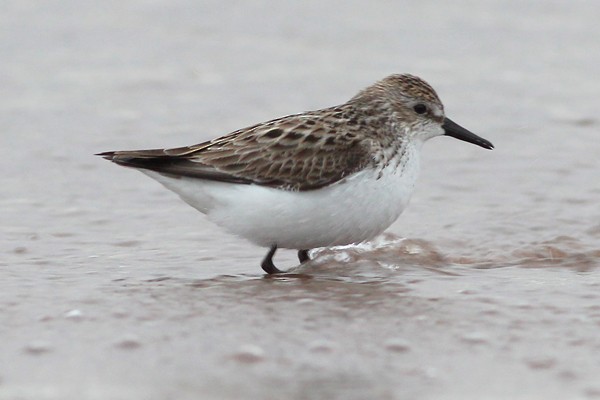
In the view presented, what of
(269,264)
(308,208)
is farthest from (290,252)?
(308,208)

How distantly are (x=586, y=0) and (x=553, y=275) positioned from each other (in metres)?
7.61

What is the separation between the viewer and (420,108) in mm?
8148

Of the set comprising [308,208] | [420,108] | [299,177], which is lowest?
[308,208]

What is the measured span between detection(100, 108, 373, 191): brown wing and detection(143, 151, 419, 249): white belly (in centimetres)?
7

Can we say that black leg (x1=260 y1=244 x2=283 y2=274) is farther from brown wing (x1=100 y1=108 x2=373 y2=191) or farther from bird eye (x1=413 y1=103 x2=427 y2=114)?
bird eye (x1=413 y1=103 x2=427 y2=114)

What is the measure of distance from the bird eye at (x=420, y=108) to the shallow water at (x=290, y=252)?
3.12 ft

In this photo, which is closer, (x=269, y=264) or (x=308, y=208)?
(x=308, y=208)

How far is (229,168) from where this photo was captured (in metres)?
7.52

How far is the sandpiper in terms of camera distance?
Result: 23.9 ft

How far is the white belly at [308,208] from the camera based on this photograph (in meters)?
7.27

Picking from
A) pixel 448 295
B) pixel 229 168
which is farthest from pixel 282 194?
pixel 448 295

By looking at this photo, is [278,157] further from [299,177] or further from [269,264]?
[269,264]

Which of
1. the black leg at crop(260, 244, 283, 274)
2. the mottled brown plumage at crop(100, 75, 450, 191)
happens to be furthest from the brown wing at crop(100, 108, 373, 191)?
the black leg at crop(260, 244, 283, 274)

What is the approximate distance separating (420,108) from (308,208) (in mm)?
1355
